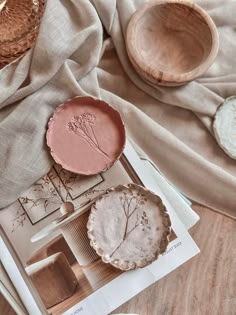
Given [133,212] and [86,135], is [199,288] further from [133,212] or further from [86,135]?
[86,135]

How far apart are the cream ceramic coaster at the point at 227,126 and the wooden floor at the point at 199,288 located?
0.39ft

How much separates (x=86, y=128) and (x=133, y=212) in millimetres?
129

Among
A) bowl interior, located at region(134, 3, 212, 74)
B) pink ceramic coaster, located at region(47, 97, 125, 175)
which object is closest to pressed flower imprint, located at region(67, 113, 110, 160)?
pink ceramic coaster, located at region(47, 97, 125, 175)

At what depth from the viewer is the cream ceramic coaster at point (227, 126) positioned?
2.38ft

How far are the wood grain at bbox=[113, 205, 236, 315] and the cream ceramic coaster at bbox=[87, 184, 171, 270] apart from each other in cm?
5

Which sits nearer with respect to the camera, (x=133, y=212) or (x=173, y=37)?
(x=133, y=212)

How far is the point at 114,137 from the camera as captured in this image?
0.71 metres

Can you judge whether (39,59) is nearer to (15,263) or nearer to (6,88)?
(6,88)

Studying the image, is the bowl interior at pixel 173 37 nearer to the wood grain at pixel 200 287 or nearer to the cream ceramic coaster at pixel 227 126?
the cream ceramic coaster at pixel 227 126

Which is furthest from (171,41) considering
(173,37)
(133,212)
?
(133,212)

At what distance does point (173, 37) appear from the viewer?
779 mm

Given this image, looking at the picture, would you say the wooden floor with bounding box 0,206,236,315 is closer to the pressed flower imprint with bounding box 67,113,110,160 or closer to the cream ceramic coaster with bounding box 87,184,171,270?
the cream ceramic coaster with bounding box 87,184,171,270

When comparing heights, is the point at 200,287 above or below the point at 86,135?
below

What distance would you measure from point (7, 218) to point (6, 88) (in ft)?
0.55
